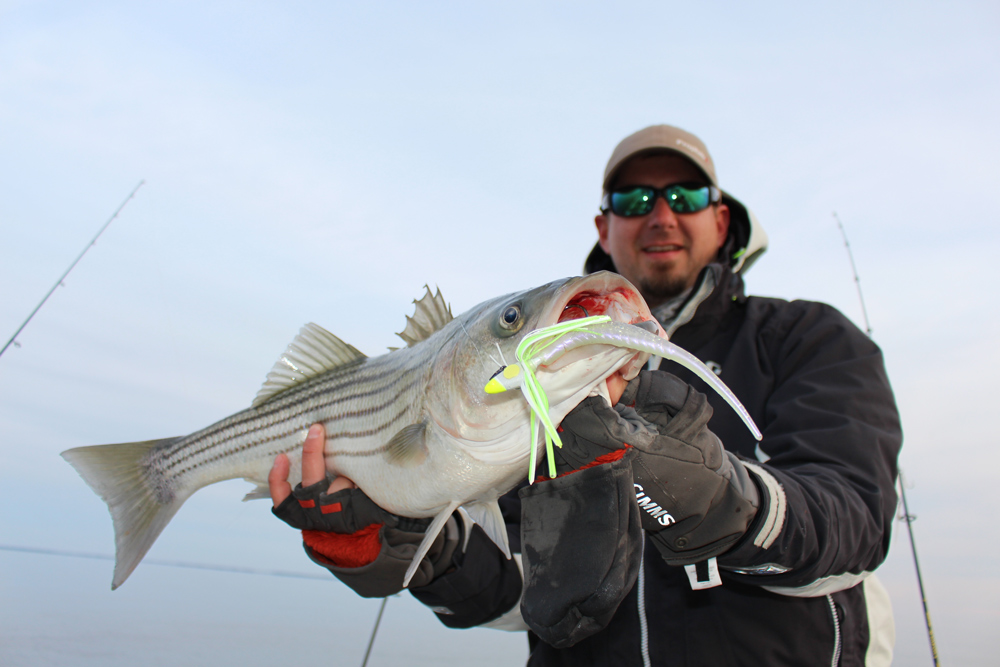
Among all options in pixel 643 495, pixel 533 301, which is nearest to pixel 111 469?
pixel 533 301

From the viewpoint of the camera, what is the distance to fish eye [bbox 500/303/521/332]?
1656 millimetres

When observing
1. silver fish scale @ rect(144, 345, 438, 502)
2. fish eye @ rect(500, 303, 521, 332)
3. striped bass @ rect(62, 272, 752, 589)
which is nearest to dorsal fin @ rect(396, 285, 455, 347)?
striped bass @ rect(62, 272, 752, 589)

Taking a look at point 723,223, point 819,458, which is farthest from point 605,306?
point 723,223

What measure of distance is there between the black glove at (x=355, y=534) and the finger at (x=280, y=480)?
0.16 feet

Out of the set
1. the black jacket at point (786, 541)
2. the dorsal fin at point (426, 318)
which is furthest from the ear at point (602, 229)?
the dorsal fin at point (426, 318)

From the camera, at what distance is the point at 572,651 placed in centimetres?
269

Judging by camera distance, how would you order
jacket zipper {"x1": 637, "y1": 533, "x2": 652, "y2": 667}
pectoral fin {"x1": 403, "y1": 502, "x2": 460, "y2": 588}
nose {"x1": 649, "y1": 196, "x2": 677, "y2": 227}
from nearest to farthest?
1. pectoral fin {"x1": 403, "y1": 502, "x2": 460, "y2": 588}
2. jacket zipper {"x1": 637, "y1": 533, "x2": 652, "y2": 667}
3. nose {"x1": 649, "y1": 196, "x2": 677, "y2": 227}

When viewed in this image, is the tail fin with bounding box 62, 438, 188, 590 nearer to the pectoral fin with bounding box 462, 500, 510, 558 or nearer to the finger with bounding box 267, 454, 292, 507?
the finger with bounding box 267, 454, 292, 507

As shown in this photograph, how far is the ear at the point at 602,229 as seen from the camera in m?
4.19

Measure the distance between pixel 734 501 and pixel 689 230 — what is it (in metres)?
2.46

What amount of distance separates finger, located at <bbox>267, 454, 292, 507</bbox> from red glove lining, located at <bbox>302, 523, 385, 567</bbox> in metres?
0.24

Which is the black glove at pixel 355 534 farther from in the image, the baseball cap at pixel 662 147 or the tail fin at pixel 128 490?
the baseball cap at pixel 662 147

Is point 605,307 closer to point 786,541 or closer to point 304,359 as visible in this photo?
point 786,541

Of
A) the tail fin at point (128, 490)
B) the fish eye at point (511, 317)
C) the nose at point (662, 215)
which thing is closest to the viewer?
the fish eye at point (511, 317)
